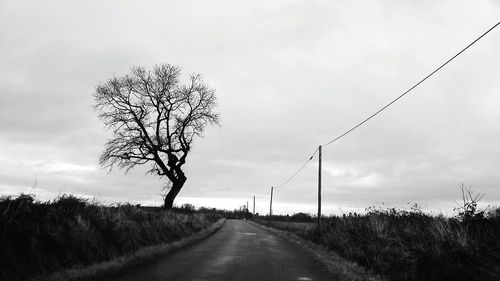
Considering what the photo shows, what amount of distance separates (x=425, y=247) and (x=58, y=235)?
9.73 m

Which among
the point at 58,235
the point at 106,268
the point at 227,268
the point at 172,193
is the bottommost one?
the point at 106,268

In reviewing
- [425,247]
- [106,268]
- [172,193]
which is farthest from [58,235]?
[172,193]

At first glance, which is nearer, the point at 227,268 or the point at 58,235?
the point at 58,235

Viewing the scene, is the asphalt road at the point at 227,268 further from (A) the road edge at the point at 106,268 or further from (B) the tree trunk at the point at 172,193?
(B) the tree trunk at the point at 172,193

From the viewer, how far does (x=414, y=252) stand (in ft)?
38.1

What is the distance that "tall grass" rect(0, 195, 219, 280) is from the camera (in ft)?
32.1

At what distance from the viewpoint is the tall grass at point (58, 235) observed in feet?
32.1

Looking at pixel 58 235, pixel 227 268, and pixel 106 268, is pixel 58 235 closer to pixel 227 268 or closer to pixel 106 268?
pixel 106 268

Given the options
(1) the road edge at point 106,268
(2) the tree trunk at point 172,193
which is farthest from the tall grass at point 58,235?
(2) the tree trunk at point 172,193

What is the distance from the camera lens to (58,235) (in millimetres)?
11508

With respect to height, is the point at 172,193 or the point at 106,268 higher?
the point at 172,193

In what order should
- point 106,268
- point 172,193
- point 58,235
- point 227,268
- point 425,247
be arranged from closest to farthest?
point 106,268 < point 58,235 < point 425,247 < point 227,268 < point 172,193

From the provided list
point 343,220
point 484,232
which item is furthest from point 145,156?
point 484,232

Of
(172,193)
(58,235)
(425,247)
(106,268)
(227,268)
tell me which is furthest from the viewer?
(172,193)
